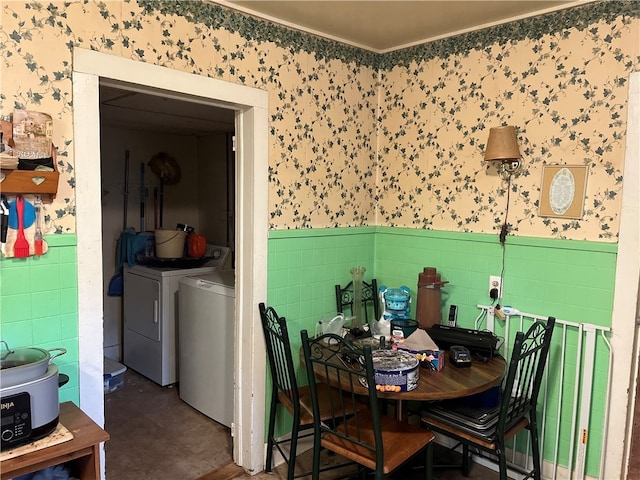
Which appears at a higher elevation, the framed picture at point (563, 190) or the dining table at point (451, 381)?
the framed picture at point (563, 190)

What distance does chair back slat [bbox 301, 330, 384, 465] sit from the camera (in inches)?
76.9

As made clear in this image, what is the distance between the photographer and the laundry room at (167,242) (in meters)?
3.26

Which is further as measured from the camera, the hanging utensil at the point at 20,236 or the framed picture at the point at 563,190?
the framed picture at the point at 563,190

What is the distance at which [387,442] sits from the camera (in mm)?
2109

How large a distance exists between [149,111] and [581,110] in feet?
9.11

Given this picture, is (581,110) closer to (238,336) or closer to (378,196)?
(378,196)

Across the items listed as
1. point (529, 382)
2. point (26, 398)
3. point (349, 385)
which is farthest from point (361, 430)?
point (26, 398)

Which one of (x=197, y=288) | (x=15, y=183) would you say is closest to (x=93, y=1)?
(x=15, y=183)

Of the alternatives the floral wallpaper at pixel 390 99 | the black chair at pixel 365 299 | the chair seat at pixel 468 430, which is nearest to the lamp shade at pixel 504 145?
the floral wallpaper at pixel 390 99

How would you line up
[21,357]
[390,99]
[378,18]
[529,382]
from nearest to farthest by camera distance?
[21,357] < [529,382] < [378,18] < [390,99]

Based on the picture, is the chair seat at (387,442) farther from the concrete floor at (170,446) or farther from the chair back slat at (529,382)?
the concrete floor at (170,446)

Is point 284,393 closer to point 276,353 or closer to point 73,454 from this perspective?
point 276,353

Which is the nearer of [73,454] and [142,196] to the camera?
[73,454]

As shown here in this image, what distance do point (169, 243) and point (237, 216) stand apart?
168 centimetres
